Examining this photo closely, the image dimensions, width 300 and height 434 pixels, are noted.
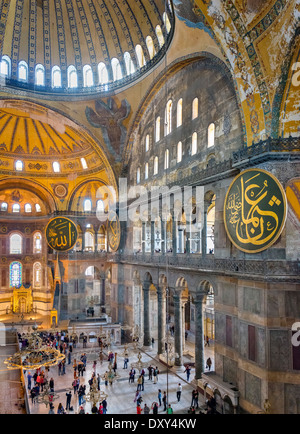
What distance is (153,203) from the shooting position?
17.6m

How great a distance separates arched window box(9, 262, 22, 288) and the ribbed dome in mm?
14304

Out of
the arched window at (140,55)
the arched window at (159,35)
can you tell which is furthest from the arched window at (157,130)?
the arched window at (159,35)

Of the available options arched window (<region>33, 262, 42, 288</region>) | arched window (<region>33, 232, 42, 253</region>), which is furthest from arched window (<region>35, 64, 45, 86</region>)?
arched window (<region>33, 262, 42, 288</region>)

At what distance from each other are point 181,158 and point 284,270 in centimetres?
705

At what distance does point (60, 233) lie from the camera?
58.7 ft

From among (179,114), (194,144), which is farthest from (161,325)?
(179,114)

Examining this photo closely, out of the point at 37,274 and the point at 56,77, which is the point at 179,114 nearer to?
the point at 56,77

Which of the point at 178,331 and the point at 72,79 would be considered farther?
the point at 72,79

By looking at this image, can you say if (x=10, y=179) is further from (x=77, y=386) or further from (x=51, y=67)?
(x=77, y=386)

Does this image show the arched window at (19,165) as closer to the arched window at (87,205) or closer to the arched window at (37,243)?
the arched window at (87,205)

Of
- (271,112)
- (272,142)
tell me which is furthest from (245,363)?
(271,112)

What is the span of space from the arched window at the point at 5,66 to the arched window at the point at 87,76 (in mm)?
3836

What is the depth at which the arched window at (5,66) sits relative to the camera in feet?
62.3

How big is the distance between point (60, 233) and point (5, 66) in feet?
30.3
